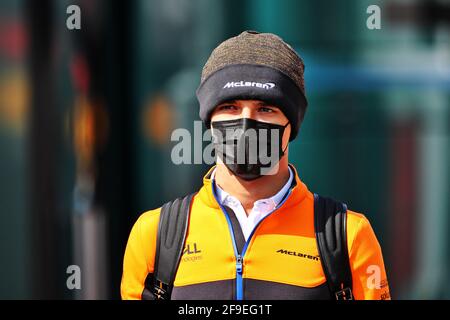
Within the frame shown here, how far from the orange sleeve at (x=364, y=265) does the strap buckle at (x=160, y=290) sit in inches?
18.1

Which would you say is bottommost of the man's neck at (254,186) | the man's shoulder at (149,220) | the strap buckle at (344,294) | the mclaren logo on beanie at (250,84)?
the strap buckle at (344,294)

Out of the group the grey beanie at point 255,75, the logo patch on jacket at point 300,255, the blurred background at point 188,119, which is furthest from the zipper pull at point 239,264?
the blurred background at point 188,119

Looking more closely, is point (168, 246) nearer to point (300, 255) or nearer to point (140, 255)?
point (140, 255)

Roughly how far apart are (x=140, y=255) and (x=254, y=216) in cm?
31

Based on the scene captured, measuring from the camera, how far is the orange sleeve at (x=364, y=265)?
1812 millimetres

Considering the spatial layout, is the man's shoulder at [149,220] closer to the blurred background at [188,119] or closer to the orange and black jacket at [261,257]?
the orange and black jacket at [261,257]

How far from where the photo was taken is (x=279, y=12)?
13.9ft

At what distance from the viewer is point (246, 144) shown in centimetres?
180

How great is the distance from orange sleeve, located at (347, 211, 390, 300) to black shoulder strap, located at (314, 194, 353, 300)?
0.02m

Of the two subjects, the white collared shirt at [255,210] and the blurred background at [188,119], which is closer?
the white collared shirt at [255,210]

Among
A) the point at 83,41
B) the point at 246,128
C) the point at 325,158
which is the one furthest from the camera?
the point at 83,41

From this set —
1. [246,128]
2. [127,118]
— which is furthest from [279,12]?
[246,128]
